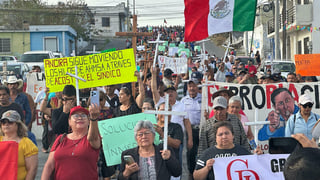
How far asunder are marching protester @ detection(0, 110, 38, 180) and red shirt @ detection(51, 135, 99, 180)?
0.77 feet

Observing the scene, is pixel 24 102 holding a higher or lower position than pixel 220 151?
higher

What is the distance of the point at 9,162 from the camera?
17.3ft

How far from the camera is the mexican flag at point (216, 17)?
927 cm

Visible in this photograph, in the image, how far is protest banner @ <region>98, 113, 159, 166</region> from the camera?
624 cm

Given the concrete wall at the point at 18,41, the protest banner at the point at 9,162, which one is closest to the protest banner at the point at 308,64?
the protest banner at the point at 9,162

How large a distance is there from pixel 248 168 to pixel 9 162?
239 centimetres

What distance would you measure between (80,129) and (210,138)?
5.37ft

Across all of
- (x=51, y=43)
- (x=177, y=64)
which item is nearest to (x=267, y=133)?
(x=177, y=64)

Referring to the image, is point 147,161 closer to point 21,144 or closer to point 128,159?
point 128,159

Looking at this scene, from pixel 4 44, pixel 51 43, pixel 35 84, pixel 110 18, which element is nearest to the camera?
pixel 35 84

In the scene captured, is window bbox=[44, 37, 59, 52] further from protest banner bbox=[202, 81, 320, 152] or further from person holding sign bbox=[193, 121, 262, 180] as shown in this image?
person holding sign bbox=[193, 121, 262, 180]

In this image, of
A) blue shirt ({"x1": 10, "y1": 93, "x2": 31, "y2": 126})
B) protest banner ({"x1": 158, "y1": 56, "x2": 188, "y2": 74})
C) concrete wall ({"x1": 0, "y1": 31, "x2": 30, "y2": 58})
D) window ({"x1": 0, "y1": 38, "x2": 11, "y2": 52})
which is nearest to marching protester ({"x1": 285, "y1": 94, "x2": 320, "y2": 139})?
blue shirt ({"x1": 10, "y1": 93, "x2": 31, "y2": 126})

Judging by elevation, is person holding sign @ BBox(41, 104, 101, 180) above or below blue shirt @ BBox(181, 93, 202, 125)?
below

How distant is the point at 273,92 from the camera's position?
8.52m
